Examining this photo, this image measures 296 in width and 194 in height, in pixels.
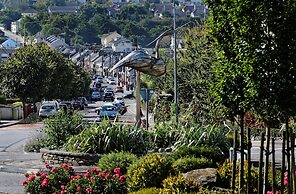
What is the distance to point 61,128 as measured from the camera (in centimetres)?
2172

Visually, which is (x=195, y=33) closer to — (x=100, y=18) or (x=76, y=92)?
(x=76, y=92)

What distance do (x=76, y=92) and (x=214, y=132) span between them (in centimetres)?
5208

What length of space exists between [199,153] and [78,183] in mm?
4002

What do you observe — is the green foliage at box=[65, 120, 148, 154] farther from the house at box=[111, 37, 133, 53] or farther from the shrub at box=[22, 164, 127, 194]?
the house at box=[111, 37, 133, 53]

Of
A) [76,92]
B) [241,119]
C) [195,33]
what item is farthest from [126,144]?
[76,92]

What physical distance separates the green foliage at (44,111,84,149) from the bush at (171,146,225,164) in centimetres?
543

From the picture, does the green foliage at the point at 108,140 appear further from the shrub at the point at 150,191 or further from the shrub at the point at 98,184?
the shrub at the point at 150,191

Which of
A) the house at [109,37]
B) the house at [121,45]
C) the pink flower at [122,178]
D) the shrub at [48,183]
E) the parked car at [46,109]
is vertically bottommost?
the parked car at [46,109]

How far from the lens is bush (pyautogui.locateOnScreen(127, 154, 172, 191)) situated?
13.6m

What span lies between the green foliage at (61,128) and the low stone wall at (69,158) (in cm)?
113

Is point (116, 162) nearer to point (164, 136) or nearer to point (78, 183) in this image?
point (78, 183)

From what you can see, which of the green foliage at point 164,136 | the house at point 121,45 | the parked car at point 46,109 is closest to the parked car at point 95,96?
the parked car at point 46,109

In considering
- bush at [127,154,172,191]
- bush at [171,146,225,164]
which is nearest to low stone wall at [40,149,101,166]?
bush at [171,146,225,164]

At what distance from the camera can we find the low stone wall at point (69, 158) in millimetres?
18859
